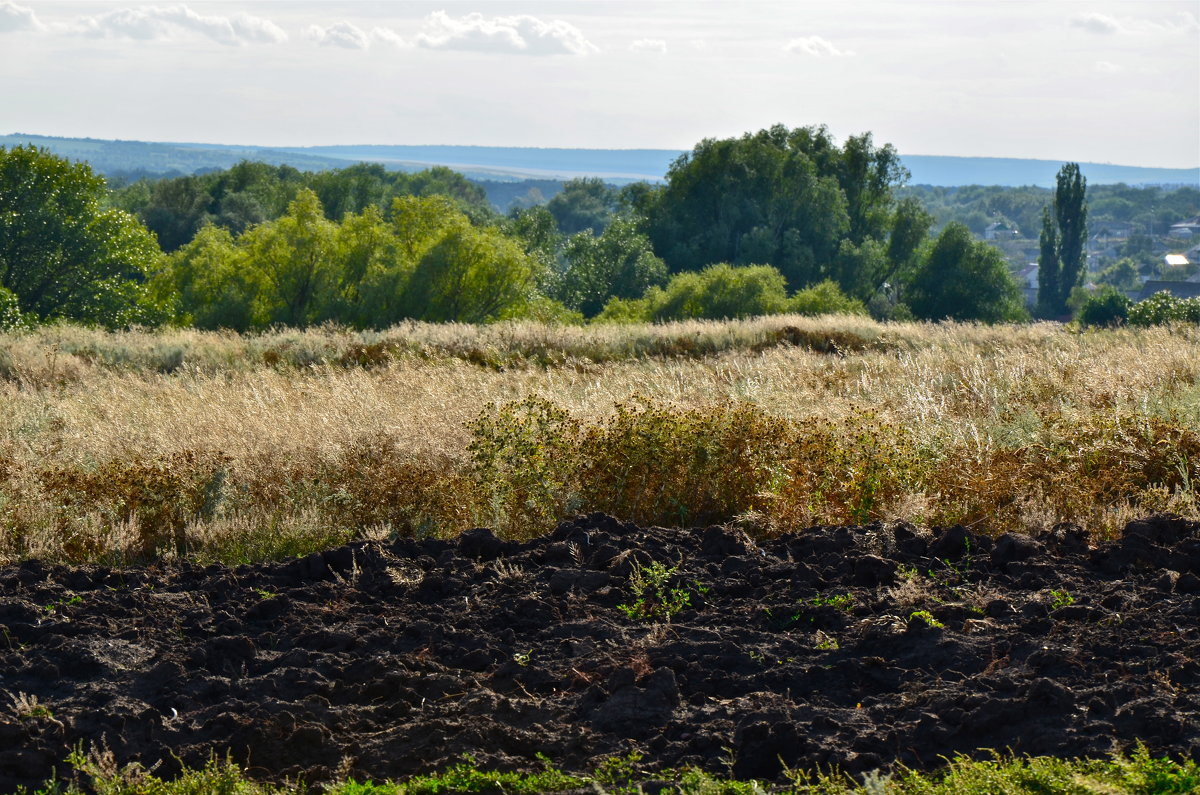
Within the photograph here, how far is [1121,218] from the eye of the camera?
158 m

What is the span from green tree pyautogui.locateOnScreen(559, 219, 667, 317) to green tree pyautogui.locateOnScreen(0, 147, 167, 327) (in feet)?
66.0

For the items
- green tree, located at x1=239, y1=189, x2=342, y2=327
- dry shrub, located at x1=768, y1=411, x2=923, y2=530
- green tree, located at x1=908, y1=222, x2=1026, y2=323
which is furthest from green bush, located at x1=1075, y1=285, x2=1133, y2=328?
dry shrub, located at x1=768, y1=411, x2=923, y2=530

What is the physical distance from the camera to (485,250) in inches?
1409

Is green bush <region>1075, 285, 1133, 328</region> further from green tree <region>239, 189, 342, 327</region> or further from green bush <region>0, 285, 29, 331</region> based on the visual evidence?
green bush <region>0, 285, 29, 331</region>

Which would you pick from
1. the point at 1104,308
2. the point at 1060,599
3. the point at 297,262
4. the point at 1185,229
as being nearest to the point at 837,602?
the point at 1060,599

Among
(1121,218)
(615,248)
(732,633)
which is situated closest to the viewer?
(732,633)

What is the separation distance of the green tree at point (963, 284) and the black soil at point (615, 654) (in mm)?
48496

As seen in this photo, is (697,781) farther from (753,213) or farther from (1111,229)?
(1111,229)

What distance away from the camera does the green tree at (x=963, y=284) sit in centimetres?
5191

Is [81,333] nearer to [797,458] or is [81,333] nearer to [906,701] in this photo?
[797,458]

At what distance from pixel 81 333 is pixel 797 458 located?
53.6ft

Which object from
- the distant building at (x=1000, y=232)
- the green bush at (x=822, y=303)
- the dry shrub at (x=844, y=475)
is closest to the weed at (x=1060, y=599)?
the dry shrub at (x=844, y=475)

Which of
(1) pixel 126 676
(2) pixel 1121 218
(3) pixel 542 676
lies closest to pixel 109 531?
(1) pixel 126 676

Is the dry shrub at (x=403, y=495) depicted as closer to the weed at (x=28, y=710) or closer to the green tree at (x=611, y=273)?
the weed at (x=28, y=710)
